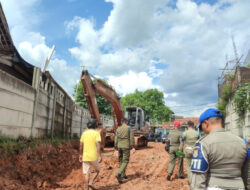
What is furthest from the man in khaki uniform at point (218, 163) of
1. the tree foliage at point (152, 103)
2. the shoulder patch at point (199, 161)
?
the tree foliage at point (152, 103)

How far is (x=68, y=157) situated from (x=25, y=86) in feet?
10.3

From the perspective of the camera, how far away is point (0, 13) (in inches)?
339

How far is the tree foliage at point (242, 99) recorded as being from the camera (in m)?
11.7

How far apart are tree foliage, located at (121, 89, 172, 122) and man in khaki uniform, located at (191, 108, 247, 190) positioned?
149 ft

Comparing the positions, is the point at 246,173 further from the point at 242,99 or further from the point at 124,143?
the point at 242,99

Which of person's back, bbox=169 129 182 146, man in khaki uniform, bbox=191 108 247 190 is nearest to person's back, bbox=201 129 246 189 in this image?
man in khaki uniform, bbox=191 108 247 190

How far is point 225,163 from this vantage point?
179 cm

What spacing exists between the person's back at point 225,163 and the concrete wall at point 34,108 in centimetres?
532

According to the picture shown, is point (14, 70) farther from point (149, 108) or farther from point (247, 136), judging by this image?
point (149, 108)

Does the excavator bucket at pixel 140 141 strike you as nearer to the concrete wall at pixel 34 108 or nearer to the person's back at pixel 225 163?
the concrete wall at pixel 34 108

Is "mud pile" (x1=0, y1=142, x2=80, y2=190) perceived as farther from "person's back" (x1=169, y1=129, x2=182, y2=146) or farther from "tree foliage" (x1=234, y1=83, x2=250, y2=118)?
"tree foliage" (x1=234, y1=83, x2=250, y2=118)

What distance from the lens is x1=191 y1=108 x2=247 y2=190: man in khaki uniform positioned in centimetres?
178

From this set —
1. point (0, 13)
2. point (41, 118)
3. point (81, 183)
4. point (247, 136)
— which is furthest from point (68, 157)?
point (247, 136)

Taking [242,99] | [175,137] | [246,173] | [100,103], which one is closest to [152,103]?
[100,103]
